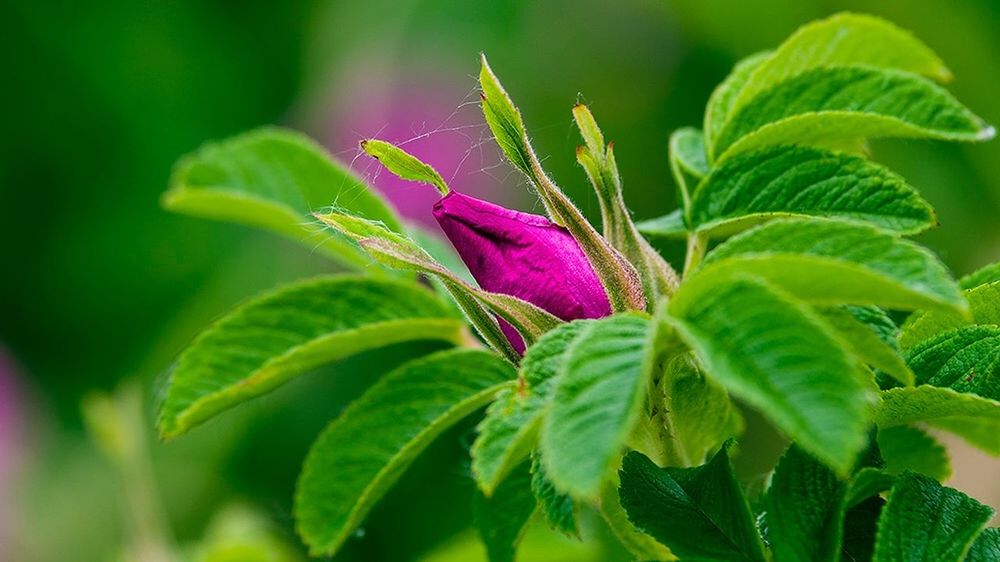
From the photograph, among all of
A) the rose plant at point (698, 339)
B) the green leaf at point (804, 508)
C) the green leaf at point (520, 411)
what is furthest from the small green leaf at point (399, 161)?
the green leaf at point (804, 508)

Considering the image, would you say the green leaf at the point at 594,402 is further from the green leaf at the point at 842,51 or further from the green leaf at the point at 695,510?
the green leaf at the point at 842,51

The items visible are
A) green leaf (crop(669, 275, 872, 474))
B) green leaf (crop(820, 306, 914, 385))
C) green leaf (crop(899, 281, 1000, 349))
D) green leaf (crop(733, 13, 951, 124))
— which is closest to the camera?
green leaf (crop(669, 275, 872, 474))

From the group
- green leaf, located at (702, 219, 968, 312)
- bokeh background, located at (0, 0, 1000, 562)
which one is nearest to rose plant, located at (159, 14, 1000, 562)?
green leaf, located at (702, 219, 968, 312)

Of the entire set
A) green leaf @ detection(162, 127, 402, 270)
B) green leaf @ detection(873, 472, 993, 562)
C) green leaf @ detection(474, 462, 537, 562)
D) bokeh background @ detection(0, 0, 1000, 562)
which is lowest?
bokeh background @ detection(0, 0, 1000, 562)

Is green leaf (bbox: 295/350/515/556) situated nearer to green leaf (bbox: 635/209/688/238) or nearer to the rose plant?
the rose plant

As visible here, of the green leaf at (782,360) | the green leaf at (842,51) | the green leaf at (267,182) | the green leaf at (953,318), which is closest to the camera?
the green leaf at (782,360)

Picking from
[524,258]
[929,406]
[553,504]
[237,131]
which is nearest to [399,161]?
[524,258]

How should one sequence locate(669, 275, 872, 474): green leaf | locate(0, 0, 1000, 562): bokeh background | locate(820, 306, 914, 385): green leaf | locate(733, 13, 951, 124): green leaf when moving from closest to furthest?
1. locate(669, 275, 872, 474): green leaf
2. locate(820, 306, 914, 385): green leaf
3. locate(733, 13, 951, 124): green leaf
4. locate(0, 0, 1000, 562): bokeh background
